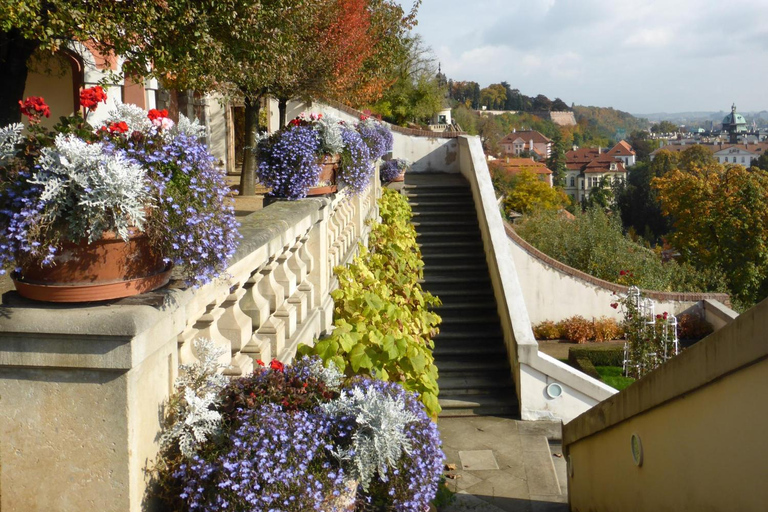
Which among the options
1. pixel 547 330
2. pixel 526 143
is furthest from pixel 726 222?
pixel 526 143

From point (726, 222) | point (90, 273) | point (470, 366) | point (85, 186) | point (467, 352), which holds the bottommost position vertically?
point (470, 366)

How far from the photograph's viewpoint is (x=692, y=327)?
1464 cm

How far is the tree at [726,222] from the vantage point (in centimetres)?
3186

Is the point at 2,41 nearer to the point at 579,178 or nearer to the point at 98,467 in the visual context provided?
the point at 98,467

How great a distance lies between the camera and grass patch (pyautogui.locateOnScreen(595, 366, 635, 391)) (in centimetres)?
1141

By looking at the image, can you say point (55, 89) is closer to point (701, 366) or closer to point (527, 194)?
point (701, 366)

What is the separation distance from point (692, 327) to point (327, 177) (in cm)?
1136

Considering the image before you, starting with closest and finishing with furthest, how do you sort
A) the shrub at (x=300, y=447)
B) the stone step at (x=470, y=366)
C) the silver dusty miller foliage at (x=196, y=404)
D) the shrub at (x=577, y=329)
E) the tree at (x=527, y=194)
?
the shrub at (x=300, y=447) → the silver dusty miller foliage at (x=196, y=404) → the stone step at (x=470, y=366) → the shrub at (x=577, y=329) → the tree at (x=527, y=194)

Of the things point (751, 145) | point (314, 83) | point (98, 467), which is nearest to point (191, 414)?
point (98, 467)

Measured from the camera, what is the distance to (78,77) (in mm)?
12188

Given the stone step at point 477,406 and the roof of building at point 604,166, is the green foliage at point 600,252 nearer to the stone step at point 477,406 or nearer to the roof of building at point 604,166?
the stone step at point 477,406

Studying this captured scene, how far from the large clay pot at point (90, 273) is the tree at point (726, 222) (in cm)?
3218

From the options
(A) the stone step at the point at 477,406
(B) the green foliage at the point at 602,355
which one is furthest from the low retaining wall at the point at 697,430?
(B) the green foliage at the point at 602,355

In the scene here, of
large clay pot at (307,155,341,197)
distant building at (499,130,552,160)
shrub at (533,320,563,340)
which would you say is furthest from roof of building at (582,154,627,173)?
large clay pot at (307,155,341,197)
